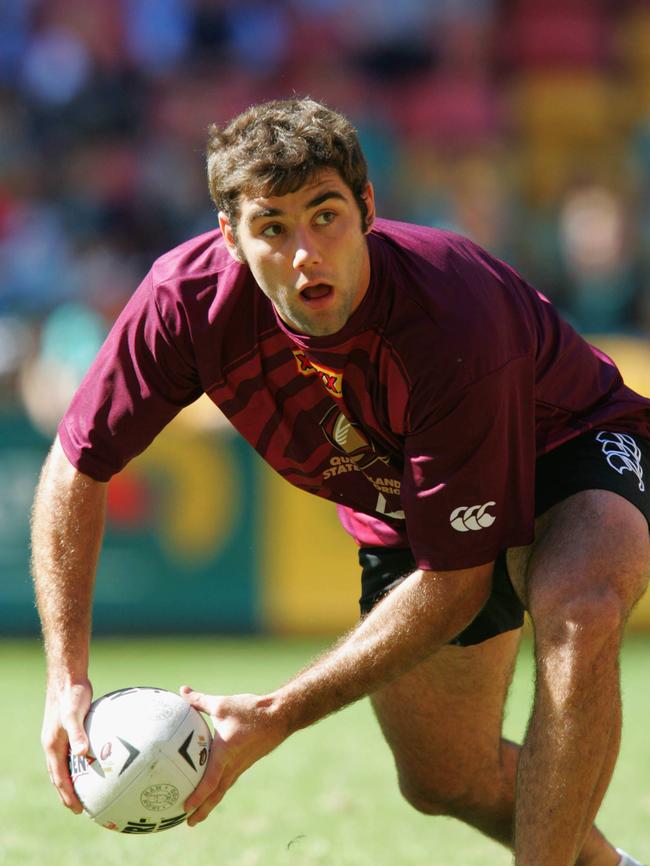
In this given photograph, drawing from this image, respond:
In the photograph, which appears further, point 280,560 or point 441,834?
point 280,560

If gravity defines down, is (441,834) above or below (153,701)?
below

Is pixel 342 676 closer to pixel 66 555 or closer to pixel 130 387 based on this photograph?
pixel 66 555

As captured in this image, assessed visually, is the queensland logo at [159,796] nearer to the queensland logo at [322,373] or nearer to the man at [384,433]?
the man at [384,433]

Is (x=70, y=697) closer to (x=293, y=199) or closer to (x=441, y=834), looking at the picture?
(x=293, y=199)

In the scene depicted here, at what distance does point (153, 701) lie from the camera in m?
4.05

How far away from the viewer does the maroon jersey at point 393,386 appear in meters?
3.92

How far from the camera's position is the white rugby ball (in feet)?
12.8

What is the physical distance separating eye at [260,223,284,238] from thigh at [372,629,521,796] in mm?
1539

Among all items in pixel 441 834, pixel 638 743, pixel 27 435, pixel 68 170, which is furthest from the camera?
pixel 68 170

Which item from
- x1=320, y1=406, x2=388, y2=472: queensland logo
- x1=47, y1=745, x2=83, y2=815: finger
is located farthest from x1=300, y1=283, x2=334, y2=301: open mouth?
x1=47, y1=745, x2=83, y2=815: finger

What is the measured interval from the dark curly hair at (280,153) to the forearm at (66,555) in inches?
36.5

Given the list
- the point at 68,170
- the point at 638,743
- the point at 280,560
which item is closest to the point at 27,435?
the point at 280,560

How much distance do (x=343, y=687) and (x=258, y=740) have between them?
264mm

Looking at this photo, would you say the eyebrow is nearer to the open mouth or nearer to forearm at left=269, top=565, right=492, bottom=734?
the open mouth
